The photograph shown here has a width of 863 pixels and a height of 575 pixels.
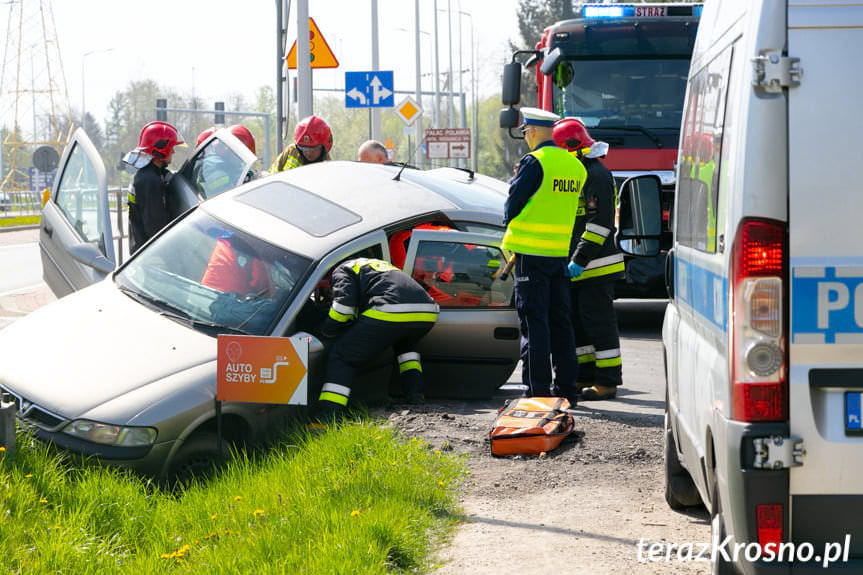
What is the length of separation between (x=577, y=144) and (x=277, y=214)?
2165mm

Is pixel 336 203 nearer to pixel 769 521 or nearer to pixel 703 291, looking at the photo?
pixel 703 291

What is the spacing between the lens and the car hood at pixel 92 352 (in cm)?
661

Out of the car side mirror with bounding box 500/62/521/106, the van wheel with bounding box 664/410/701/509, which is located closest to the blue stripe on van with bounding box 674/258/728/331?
the van wheel with bounding box 664/410/701/509

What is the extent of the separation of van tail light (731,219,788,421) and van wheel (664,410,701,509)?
2.02 m

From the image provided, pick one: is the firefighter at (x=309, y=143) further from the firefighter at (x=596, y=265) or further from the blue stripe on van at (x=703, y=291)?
the blue stripe on van at (x=703, y=291)

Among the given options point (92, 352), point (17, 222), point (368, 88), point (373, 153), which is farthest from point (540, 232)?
point (17, 222)

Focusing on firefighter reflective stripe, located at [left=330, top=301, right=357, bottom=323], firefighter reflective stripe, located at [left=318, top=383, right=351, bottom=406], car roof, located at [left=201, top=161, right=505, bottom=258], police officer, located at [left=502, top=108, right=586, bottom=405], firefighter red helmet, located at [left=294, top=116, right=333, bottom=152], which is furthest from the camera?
firefighter red helmet, located at [left=294, top=116, right=333, bottom=152]

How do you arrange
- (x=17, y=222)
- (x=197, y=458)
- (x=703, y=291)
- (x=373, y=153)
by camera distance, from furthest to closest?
(x=17, y=222) → (x=373, y=153) → (x=197, y=458) → (x=703, y=291)

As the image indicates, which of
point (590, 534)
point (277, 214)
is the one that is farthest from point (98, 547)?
point (277, 214)

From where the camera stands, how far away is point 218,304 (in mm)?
7555

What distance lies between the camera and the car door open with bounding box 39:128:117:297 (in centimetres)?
890

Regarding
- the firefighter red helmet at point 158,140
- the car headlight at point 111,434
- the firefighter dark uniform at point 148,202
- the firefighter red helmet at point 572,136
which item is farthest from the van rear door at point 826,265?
the firefighter red helmet at point 158,140

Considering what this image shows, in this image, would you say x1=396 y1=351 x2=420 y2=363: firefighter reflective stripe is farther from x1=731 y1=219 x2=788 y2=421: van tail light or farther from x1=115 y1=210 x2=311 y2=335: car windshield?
x1=731 y1=219 x2=788 y2=421: van tail light

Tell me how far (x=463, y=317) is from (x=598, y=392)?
121 centimetres
